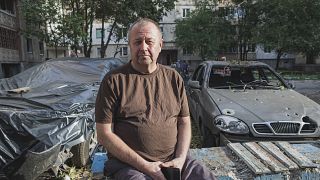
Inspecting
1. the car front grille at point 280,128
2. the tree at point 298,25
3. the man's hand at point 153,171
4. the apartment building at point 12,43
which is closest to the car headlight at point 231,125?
the car front grille at point 280,128

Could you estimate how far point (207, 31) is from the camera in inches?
1521

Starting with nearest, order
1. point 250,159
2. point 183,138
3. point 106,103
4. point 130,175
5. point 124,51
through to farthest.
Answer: point 130,175 < point 106,103 < point 183,138 < point 250,159 < point 124,51

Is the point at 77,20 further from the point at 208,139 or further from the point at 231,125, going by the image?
the point at 231,125

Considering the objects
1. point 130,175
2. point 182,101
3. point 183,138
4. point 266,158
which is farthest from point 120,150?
point 266,158

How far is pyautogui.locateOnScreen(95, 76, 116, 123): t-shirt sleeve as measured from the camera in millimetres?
2773

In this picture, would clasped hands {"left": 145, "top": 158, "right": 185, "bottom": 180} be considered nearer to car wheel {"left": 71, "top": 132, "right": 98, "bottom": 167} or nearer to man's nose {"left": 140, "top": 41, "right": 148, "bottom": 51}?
man's nose {"left": 140, "top": 41, "right": 148, "bottom": 51}

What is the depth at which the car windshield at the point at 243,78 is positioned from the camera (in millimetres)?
6781

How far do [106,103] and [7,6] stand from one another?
31.7 metres

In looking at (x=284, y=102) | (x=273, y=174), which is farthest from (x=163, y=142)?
(x=284, y=102)

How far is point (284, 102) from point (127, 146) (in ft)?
11.7

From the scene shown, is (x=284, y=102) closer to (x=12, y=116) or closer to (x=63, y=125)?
(x=63, y=125)

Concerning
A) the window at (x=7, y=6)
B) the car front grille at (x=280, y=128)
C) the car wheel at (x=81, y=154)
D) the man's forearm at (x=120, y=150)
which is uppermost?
the window at (x=7, y=6)

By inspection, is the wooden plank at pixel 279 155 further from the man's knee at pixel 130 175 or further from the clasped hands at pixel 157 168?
the man's knee at pixel 130 175

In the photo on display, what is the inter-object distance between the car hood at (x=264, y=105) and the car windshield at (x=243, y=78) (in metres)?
0.43
